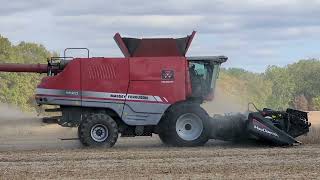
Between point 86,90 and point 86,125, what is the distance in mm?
942

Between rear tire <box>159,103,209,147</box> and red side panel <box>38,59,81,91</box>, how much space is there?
255 centimetres

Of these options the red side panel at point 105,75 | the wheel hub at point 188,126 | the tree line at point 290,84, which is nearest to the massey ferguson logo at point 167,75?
the red side panel at point 105,75

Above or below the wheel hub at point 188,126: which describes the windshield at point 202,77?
above

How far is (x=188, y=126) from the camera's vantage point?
59.2 feet

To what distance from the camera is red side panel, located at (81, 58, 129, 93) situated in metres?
17.6

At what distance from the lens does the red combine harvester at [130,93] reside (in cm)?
1752

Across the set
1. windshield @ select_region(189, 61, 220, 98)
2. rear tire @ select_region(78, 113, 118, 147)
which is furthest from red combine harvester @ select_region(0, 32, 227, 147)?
windshield @ select_region(189, 61, 220, 98)

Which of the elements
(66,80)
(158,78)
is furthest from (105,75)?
(158,78)

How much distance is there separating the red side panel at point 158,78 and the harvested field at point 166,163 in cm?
151

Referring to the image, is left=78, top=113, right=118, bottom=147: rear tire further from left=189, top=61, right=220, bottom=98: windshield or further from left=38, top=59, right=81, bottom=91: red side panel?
left=189, top=61, right=220, bottom=98: windshield

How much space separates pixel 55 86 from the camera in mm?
17516

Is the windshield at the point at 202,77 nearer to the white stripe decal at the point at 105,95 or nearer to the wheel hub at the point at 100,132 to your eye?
the white stripe decal at the point at 105,95

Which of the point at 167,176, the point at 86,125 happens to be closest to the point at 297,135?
the point at 86,125

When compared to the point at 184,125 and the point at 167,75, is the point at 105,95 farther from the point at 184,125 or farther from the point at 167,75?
the point at 184,125
